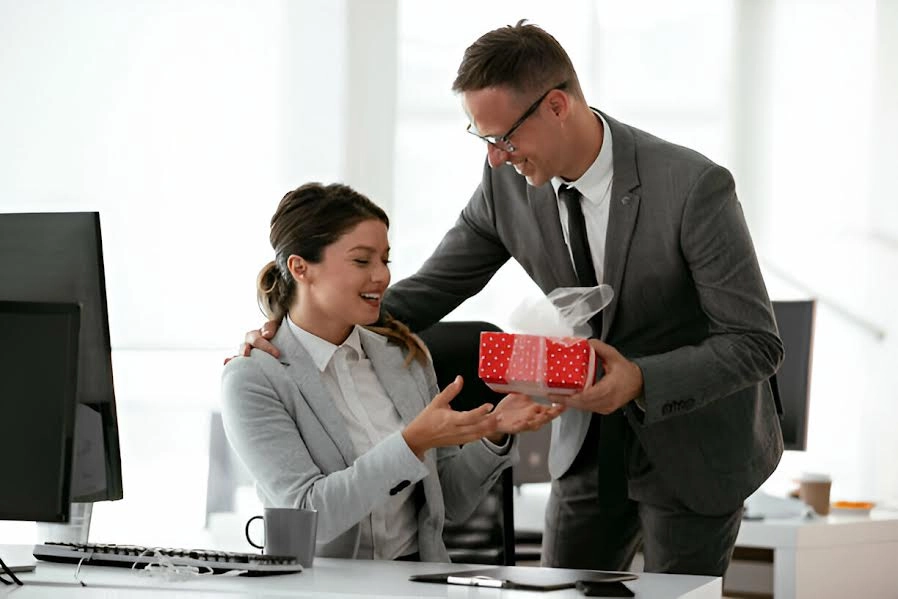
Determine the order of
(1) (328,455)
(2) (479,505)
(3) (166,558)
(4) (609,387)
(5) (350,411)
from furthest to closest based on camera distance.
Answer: (2) (479,505)
(5) (350,411)
(1) (328,455)
(4) (609,387)
(3) (166,558)

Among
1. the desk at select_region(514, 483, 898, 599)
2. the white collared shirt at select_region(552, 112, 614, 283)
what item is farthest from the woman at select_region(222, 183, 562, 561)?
the desk at select_region(514, 483, 898, 599)

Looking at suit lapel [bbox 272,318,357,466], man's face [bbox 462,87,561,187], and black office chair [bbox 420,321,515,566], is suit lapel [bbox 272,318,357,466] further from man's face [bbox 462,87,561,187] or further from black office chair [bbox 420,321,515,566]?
man's face [bbox 462,87,561,187]

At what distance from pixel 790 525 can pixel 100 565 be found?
1911mm

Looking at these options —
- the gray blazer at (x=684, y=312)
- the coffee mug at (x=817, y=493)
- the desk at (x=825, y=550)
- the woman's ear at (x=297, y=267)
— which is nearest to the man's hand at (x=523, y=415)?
the gray blazer at (x=684, y=312)

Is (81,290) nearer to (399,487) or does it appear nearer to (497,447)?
(399,487)

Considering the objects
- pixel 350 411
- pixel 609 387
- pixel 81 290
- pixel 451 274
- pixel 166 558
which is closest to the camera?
pixel 166 558

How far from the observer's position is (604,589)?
1534 mm

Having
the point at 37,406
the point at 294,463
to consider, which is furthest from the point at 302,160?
the point at 37,406

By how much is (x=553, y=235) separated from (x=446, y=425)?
0.52 metres

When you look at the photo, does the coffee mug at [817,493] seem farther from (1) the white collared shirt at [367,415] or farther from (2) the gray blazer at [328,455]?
(1) the white collared shirt at [367,415]

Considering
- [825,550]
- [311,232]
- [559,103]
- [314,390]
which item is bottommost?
[825,550]

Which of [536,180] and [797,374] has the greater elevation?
[536,180]

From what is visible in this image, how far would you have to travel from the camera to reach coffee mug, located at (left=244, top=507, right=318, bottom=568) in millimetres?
1773

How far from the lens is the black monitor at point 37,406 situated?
158 centimetres
